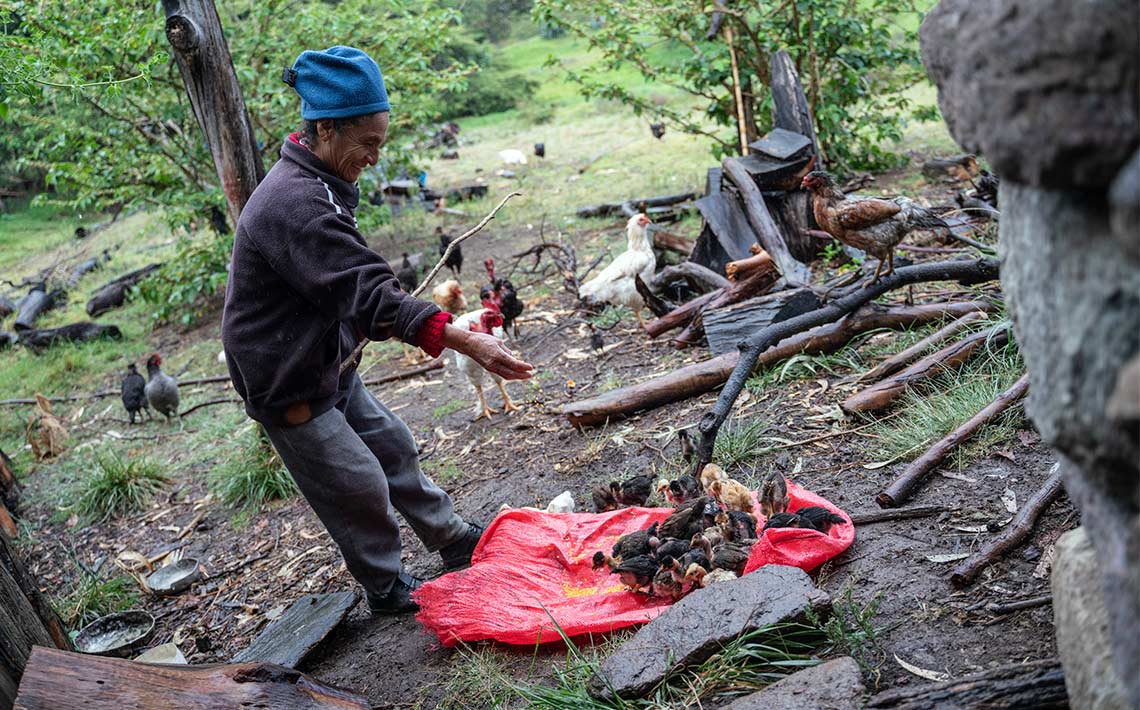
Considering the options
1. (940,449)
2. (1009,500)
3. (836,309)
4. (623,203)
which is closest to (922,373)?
(836,309)

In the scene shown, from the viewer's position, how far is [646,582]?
3553mm

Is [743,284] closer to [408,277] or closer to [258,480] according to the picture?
[258,480]

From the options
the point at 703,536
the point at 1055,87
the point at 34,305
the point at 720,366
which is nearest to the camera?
the point at 1055,87

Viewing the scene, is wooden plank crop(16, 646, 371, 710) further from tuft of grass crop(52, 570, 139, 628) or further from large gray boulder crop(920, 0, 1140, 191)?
large gray boulder crop(920, 0, 1140, 191)

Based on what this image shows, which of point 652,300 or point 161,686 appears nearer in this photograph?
point 161,686

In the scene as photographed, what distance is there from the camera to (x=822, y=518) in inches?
137

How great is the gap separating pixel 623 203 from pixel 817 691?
932 cm

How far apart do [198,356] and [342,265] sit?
321 inches

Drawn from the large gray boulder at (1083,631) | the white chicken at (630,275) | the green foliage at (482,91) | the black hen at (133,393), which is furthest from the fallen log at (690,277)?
the green foliage at (482,91)

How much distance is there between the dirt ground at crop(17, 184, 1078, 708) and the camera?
2971 mm

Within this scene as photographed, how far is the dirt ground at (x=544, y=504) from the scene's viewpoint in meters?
2.97

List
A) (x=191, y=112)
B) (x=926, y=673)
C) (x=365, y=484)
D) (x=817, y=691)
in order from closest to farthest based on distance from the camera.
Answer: (x=817, y=691)
(x=926, y=673)
(x=365, y=484)
(x=191, y=112)

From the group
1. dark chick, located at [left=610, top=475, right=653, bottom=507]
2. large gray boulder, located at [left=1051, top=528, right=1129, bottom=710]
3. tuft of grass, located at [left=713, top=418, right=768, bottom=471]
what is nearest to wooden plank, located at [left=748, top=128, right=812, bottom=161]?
tuft of grass, located at [left=713, top=418, right=768, bottom=471]

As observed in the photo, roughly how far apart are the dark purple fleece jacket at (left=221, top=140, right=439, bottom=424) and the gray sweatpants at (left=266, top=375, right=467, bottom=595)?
148 mm
